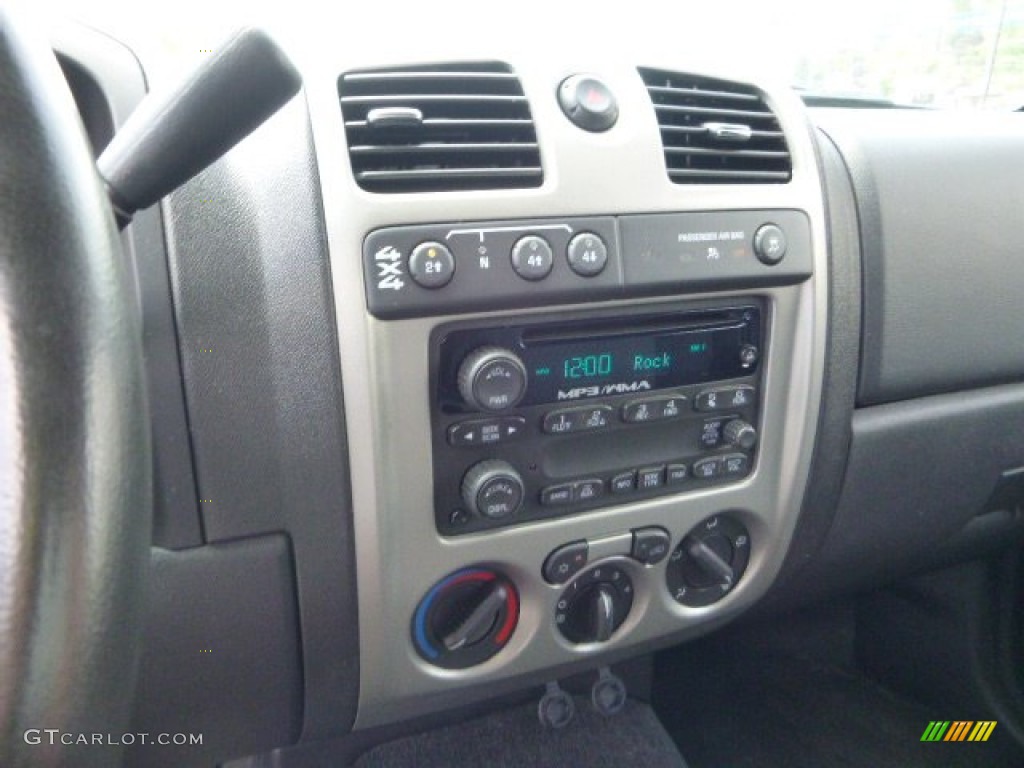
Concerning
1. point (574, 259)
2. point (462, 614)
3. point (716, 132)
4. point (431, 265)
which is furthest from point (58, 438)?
point (716, 132)

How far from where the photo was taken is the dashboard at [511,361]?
751 mm

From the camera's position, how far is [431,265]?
76cm

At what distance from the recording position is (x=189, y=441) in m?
0.76

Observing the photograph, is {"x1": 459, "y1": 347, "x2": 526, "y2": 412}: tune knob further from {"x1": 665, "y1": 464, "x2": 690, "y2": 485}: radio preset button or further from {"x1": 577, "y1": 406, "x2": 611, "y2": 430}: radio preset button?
{"x1": 665, "y1": 464, "x2": 690, "y2": 485}: radio preset button

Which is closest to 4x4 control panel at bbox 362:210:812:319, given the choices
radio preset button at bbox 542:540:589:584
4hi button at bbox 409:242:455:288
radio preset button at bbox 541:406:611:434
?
4hi button at bbox 409:242:455:288

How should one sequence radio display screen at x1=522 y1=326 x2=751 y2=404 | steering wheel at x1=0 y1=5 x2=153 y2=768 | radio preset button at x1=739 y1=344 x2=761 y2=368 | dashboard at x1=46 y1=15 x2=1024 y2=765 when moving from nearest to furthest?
steering wheel at x1=0 y1=5 x2=153 y2=768
dashboard at x1=46 y1=15 x2=1024 y2=765
radio display screen at x1=522 y1=326 x2=751 y2=404
radio preset button at x1=739 y1=344 x2=761 y2=368

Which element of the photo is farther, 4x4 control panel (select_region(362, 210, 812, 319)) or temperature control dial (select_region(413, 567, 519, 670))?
temperature control dial (select_region(413, 567, 519, 670))

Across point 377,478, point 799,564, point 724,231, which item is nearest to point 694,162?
point 724,231

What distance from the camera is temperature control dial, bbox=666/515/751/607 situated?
3.39 feet

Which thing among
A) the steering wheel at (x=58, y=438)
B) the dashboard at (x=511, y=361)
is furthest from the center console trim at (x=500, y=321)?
the steering wheel at (x=58, y=438)

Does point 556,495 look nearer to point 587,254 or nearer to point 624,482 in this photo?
point 624,482

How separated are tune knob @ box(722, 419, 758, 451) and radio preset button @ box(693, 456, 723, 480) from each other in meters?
0.03

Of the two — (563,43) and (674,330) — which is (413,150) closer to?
(563,43)

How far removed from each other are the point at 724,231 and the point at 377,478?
0.43 m
